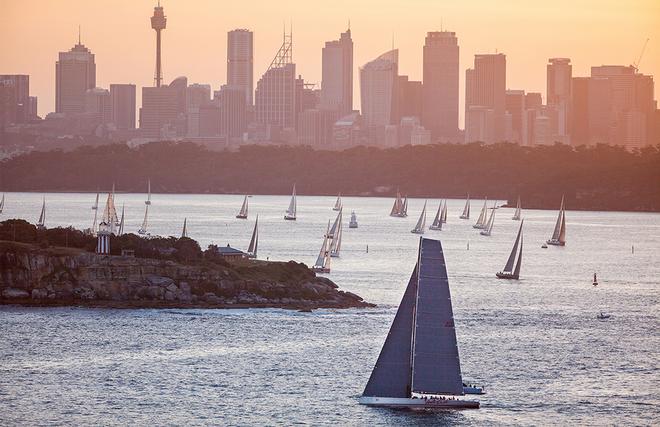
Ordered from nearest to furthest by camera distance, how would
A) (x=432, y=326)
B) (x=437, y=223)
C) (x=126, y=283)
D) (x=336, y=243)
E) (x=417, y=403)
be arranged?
(x=432, y=326) < (x=417, y=403) < (x=126, y=283) < (x=336, y=243) < (x=437, y=223)

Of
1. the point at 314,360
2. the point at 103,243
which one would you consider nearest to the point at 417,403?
the point at 314,360

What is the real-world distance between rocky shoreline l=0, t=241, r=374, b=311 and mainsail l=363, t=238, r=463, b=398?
3088cm

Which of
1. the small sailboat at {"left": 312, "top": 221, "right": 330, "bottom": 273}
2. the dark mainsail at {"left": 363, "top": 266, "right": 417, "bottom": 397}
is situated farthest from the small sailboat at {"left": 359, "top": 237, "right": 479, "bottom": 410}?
the small sailboat at {"left": 312, "top": 221, "right": 330, "bottom": 273}

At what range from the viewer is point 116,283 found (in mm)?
91438

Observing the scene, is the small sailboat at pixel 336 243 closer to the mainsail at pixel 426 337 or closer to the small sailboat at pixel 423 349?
the small sailboat at pixel 423 349

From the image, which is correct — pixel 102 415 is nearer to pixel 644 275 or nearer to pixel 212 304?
pixel 212 304

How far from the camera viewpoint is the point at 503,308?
323 feet

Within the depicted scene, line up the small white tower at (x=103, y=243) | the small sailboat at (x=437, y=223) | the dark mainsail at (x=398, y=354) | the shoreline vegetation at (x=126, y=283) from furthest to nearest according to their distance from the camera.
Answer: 1. the small sailboat at (x=437, y=223)
2. the small white tower at (x=103, y=243)
3. the shoreline vegetation at (x=126, y=283)
4. the dark mainsail at (x=398, y=354)

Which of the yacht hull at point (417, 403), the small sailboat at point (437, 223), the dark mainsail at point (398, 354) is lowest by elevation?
the yacht hull at point (417, 403)

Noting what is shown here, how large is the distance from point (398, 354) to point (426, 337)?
1.65m

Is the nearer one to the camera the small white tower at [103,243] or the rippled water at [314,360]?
the rippled water at [314,360]

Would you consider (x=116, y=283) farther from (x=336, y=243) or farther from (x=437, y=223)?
(x=437, y=223)

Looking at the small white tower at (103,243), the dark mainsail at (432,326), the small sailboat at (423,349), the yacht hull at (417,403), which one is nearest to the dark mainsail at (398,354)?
the small sailboat at (423,349)

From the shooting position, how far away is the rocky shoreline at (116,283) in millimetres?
90875
